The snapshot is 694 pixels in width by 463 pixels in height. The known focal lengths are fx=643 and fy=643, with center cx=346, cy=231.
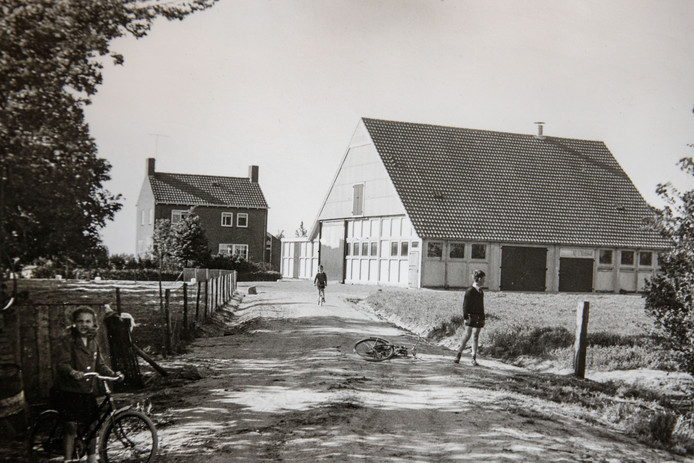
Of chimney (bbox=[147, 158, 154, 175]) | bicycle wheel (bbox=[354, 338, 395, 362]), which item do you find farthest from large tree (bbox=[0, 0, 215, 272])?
chimney (bbox=[147, 158, 154, 175])

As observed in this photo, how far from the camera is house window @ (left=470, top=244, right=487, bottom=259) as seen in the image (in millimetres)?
31953

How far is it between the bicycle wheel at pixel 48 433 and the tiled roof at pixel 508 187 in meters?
25.4

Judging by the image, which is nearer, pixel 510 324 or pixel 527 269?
pixel 510 324

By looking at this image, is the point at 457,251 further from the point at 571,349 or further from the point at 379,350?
the point at 379,350

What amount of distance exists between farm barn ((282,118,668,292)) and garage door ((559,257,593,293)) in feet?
0.17

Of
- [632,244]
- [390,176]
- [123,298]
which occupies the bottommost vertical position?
[123,298]

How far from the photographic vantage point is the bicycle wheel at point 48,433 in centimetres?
593

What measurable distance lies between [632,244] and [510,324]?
21.9 meters

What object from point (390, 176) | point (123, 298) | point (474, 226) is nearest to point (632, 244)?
point (474, 226)

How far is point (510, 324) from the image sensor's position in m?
15.8

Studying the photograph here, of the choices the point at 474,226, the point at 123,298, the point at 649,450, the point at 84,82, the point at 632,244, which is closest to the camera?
the point at 84,82

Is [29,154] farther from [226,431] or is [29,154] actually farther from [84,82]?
[226,431]

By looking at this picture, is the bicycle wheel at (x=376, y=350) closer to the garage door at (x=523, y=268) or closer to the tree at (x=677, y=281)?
the tree at (x=677, y=281)

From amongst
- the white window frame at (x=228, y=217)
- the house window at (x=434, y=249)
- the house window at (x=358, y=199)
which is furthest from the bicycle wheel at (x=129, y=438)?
the white window frame at (x=228, y=217)
